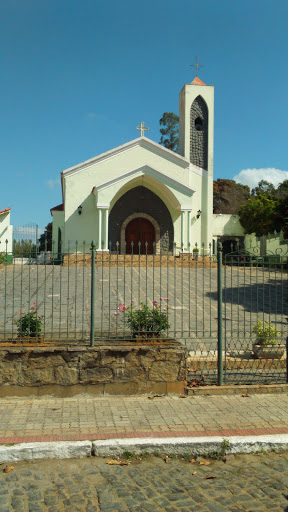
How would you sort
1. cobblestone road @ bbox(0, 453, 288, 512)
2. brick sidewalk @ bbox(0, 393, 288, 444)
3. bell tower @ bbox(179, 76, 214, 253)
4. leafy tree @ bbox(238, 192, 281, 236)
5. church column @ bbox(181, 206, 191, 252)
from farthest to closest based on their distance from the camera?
Answer: leafy tree @ bbox(238, 192, 281, 236) → bell tower @ bbox(179, 76, 214, 253) → church column @ bbox(181, 206, 191, 252) → brick sidewalk @ bbox(0, 393, 288, 444) → cobblestone road @ bbox(0, 453, 288, 512)

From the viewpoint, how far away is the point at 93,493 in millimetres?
3494

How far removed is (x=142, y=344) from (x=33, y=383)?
4.74 feet

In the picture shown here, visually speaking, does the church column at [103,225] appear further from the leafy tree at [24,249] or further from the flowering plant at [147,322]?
the flowering plant at [147,322]

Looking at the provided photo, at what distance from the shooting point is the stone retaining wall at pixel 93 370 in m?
5.49

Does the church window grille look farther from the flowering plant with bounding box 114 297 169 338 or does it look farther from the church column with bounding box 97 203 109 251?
the flowering plant with bounding box 114 297 169 338

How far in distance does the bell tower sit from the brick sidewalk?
19809 mm

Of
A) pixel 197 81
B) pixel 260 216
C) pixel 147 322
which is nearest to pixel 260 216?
pixel 260 216

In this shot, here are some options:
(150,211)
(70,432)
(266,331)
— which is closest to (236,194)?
(150,211)

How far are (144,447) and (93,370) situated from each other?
5.07 feet

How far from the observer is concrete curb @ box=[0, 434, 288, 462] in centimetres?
409

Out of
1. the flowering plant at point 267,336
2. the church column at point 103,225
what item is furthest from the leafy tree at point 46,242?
the flowering plant at point 267,336

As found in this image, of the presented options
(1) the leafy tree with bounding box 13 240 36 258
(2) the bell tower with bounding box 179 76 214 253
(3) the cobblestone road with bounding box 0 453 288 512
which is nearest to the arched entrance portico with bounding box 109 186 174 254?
(2) the bell tower with bounding box 179 76 214 253

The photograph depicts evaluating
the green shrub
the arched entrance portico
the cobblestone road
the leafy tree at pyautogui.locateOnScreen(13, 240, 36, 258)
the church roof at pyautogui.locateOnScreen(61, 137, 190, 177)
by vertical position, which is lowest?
the cobblestone road

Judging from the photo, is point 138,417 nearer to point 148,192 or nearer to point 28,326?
point 28,326
